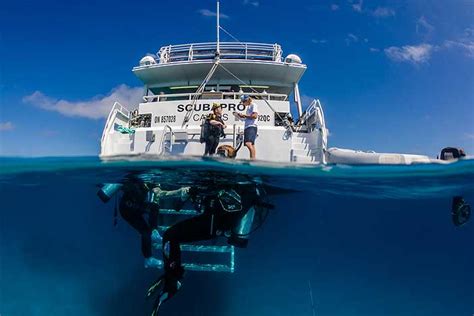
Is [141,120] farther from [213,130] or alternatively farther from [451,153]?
[451,153]

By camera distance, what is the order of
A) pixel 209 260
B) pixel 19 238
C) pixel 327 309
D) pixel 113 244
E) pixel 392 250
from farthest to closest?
pixel 392 250
pixel 19 238
pixel 113 244
pixel 327 309
pixel 209 260

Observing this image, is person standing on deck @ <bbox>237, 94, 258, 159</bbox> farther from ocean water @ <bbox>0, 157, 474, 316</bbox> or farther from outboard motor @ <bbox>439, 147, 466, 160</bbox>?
outboard motor @ <bbox>439, 147, 466, 160</bbox>

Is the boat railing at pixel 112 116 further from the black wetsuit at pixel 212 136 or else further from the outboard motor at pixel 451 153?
the outboard motor at pixel 451 153

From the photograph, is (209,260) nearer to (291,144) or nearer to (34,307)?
(34,307)

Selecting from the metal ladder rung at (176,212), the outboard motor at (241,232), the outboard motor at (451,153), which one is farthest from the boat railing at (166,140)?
the outboard motor at (451,153)

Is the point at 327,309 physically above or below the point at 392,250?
above

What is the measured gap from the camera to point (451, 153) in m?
8.76

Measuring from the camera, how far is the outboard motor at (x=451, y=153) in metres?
8.62

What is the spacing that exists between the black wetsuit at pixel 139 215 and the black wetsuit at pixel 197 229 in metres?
1.89

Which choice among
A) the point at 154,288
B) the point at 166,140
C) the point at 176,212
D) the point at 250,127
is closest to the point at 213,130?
the point at 250,127

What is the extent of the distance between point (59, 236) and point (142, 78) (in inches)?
1464

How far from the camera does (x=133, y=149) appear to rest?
1080 centimetres

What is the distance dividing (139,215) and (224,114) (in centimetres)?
527

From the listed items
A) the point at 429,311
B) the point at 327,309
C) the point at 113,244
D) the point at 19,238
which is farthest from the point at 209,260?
the point at 19,238
